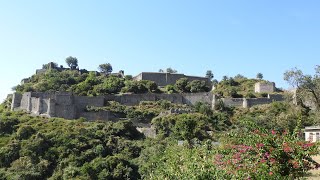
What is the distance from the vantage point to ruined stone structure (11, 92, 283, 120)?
43.4 m

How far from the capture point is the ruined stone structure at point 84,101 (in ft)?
142

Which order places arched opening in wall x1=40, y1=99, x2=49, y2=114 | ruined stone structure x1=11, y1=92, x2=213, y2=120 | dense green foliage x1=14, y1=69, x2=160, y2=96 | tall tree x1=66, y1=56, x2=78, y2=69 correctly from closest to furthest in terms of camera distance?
ruined stone structure x1=11, y1=92, x2=213, y2=120 → arched opening in wall x1=40, y1=99, x2=49, y2=114 → dense green foliage x1=14, y1=69, x2=160, y2=96 → tall tree x1=66, y1=56, x2=78, y2=69

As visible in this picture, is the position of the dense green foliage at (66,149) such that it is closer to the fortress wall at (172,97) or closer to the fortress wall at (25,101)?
the fortress wall at (25,101)

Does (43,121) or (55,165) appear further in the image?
(43,121)

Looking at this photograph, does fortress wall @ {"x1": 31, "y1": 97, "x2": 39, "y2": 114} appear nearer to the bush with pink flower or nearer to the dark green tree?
the dark green tree

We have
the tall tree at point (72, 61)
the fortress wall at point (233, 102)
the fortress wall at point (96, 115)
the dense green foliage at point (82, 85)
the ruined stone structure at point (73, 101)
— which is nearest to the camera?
the ruined stone structure at point (73, 101)

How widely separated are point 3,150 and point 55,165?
15.5 ft

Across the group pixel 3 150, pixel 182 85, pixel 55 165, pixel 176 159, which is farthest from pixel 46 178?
pixel 182 85

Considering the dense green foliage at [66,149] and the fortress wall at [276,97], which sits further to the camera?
the fortress wall at [276,97]

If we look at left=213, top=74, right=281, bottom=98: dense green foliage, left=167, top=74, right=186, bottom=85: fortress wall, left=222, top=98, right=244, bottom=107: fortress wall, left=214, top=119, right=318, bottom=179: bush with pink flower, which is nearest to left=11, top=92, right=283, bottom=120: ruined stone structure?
left=222, top=98, right=244, bottom=107: fortress wall

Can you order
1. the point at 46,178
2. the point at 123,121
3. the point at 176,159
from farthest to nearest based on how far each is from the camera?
the point at 123,121 < the point at 46,178 < the point at 176,159

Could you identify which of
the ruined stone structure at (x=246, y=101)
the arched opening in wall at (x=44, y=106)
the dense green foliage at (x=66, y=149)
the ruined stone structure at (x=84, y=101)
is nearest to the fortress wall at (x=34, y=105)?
the ruined stone structure at (x=84, y=101)

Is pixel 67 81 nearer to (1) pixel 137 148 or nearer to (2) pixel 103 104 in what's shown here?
(2) pixel 103 104

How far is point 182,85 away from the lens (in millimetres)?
56250
